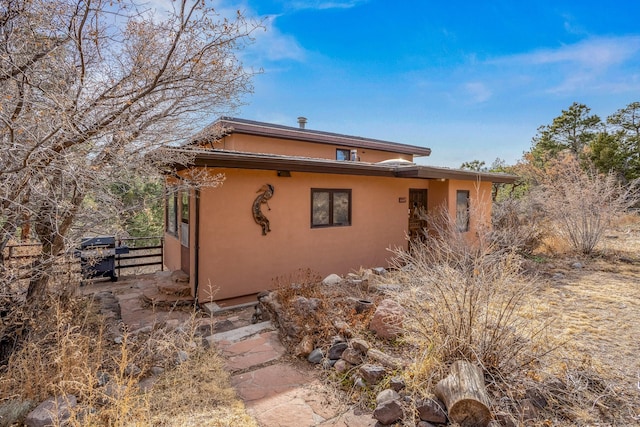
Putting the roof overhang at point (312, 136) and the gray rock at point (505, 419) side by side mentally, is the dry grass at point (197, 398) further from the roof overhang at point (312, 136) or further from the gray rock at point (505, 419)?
the roof overhang at point (312, 136)

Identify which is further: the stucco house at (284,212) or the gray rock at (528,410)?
the stucco house at (284,212)

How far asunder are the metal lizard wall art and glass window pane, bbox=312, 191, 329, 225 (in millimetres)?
1302

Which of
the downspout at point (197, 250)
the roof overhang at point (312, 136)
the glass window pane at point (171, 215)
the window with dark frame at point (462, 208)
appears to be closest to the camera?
the downspout at point (197, 250)

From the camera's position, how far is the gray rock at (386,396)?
277 cm

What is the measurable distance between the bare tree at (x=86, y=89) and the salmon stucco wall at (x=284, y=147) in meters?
5.79

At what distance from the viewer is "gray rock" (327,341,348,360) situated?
3.72 metres

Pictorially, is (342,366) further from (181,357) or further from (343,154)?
(343,154)

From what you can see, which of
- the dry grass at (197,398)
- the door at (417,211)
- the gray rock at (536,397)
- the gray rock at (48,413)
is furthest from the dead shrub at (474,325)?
the door at (417,211)

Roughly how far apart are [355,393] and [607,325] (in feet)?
14.5

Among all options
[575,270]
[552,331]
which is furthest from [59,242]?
[575,270]

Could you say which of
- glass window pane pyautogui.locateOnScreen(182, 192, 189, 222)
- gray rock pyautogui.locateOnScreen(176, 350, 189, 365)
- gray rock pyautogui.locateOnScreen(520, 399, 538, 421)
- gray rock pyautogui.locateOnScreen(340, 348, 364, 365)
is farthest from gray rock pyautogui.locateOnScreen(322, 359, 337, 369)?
glass window pane pyautogui.locateOnScreen(182, 192, 189, 222)

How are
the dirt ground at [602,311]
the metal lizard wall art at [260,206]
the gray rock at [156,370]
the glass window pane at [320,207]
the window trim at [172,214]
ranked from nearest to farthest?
the dirt ground at [602,311] → the gray rock at [156,370] → the metal lizard wall art at [260,206] → the glass window pane at [320,207] → the window trim at [172,214]

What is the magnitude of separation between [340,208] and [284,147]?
472 centimetres

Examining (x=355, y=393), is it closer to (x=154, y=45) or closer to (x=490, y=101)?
(x=154, y=45)
